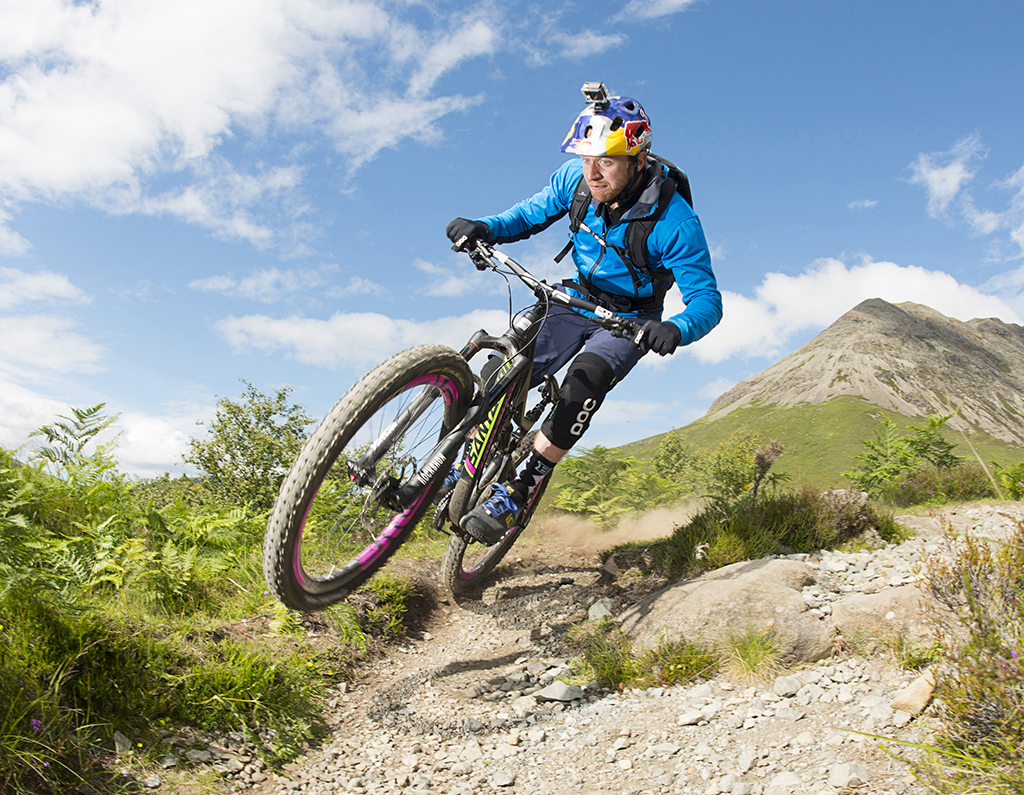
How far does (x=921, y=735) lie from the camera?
3.24 m

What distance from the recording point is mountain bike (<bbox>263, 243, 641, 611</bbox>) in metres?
3.44

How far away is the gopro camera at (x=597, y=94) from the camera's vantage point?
15.3ft

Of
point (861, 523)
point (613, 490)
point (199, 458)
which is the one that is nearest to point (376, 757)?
point (861, 523)

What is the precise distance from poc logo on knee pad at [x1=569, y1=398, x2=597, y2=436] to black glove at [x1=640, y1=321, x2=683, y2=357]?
944 mm

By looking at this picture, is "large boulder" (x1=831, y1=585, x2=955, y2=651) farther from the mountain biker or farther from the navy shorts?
the navy shorts

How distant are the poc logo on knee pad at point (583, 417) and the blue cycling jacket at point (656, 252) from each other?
976 mm

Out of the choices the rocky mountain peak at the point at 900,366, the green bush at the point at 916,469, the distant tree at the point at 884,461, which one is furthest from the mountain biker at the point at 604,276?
the rocky mountain peak at the point at 900,366

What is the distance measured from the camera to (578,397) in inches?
199

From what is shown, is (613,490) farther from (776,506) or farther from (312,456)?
(312,456)

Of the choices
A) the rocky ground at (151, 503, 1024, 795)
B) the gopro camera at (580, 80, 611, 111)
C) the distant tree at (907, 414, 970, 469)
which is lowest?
the rocky ground at (151, 503, 1024, 795)

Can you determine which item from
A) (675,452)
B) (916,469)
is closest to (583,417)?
(916,469)

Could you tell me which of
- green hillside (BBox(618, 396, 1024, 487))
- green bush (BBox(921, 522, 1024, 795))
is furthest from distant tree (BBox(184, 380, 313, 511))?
green hillside (BBox(618, 396, 1024, 487))

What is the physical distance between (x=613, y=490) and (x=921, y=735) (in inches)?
353

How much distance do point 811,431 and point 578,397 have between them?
10515 cm
